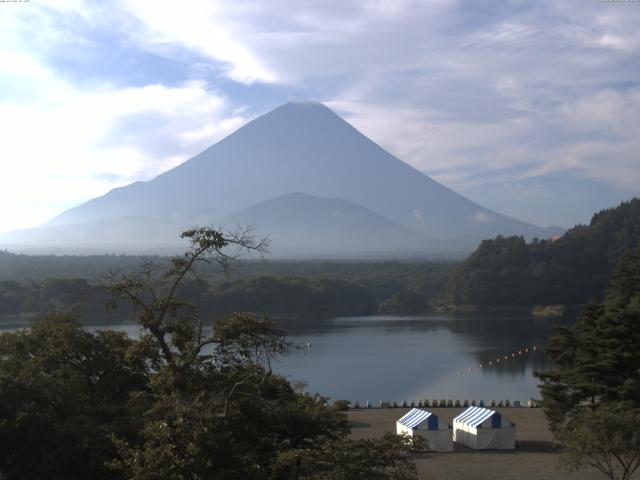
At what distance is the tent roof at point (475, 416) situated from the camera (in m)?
12.0

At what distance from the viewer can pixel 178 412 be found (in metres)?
5.27

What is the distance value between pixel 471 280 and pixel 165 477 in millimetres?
45840

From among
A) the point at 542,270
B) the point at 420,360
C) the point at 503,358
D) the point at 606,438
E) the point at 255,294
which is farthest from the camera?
the point at 542,270

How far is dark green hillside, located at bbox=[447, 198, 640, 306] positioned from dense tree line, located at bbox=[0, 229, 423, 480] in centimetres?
4233

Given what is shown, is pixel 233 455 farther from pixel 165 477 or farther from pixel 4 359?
pixel 4 359

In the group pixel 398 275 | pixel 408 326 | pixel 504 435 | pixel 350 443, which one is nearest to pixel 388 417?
pixel 504 435

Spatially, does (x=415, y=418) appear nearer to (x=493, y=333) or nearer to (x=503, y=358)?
(x=503, y=358)

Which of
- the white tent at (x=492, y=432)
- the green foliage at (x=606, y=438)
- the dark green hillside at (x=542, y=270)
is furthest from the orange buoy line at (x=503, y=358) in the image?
the dark green hillside at (x=542, y=270)

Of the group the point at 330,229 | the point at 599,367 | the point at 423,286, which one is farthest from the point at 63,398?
the point at 330,229

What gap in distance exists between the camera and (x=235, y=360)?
20.0 feet

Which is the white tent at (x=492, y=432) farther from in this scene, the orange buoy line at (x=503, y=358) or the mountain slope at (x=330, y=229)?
the mountain slope at (x=330, y=229)

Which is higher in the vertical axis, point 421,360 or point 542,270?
point 542,270

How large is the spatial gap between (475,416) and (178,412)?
8.10 meters

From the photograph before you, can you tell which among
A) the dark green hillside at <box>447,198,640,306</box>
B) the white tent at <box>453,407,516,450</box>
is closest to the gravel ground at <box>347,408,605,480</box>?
the white tent at <box>453,407,516,450</box>
